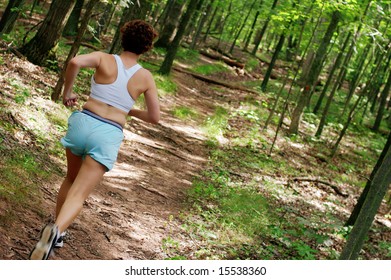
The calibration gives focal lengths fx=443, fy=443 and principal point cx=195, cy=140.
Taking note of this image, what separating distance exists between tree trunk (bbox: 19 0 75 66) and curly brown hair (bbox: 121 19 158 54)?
7201 millimetres

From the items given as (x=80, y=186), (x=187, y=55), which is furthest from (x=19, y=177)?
(x=187, y=55)

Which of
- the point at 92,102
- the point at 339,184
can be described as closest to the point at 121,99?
the point at 92,102

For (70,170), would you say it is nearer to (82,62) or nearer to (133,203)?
(82,62)

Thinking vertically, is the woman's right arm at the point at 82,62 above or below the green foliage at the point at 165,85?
above

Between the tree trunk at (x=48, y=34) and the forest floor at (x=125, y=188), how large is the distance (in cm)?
41

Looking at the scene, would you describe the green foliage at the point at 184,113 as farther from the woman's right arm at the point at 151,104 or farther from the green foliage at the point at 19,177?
the woman's right arm at the point at 151,104

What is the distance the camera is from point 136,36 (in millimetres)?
3623

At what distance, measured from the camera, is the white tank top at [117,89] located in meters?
3.53

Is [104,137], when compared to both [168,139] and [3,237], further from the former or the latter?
[168,139]

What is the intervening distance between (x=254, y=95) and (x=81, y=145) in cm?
1852

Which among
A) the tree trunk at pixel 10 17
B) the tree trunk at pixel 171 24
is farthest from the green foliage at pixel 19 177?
the tree trunk at pixel 171 24

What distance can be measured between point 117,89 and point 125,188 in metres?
3.76

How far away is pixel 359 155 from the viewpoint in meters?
19.2

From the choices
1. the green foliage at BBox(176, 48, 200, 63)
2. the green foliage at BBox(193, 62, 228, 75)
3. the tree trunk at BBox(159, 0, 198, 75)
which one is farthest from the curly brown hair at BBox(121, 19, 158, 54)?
the green foliage at BBox(176, 48, 200, 63)
